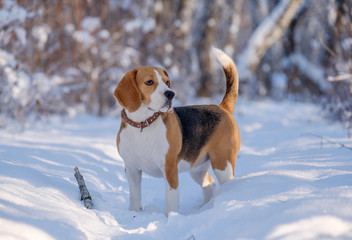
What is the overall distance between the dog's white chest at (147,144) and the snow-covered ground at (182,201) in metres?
0.43

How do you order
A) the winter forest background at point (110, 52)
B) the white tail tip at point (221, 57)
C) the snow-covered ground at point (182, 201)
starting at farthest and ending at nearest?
1. the winter forest background at point (110, 52)
2. the white tail tip at point (221, 57)
3. the snow-covered ground at point (182, 201)

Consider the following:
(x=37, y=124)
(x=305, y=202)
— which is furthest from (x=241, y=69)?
(x=305, y=202)

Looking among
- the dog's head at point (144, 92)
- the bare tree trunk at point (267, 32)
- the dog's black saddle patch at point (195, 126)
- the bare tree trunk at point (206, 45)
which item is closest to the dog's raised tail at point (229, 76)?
the dog's black saddle patch at point (195, 126)

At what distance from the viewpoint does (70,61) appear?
31.1 feet

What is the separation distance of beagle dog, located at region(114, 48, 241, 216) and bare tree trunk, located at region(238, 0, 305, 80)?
7594 mm

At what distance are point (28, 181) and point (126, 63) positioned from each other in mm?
6964

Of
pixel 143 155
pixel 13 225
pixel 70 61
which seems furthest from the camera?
pixel 70 61

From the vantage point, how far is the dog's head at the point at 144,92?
9.92ft

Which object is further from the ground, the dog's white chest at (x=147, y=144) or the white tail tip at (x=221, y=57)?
the white tail tip at (x=221, y=57)

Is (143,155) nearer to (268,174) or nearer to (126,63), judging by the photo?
(268,174)

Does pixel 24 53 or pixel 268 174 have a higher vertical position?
pixel 24 53

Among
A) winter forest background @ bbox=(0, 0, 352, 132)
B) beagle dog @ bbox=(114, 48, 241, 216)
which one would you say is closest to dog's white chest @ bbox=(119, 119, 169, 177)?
beagle dog @ bbox=(114, 48, 241, 216)

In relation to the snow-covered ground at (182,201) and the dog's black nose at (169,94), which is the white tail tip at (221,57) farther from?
the snow-covered ground at (182,201)

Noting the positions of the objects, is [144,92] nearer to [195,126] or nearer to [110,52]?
[195,126]
